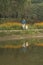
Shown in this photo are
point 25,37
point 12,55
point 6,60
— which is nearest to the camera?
point 6,60

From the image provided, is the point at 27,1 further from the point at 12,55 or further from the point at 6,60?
the point at 6,60

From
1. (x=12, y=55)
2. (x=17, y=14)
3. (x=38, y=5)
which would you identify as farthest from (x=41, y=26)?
(x=12, y=55)

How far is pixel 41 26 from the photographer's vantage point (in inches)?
1013

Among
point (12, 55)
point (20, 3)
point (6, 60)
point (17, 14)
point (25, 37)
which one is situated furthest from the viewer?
point (17, 14)

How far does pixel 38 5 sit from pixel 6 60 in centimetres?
2039

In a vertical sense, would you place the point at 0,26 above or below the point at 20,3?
below

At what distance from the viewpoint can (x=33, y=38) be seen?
23125mm

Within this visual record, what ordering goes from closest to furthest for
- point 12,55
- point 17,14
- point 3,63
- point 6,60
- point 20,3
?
point 3,63 → point 6,60 → point 12,55 → point 20,3 → point 17,14

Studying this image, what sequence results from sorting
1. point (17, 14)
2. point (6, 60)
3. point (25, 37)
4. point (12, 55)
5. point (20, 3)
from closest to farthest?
point (6, 60) < point (12, 55) < point (25, 37) < point (20, 3) < point (17, 14)

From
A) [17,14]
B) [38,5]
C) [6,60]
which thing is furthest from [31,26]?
[6,60]

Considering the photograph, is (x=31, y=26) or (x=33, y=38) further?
(x=31, y=26)

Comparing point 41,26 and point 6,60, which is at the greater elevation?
point 6,60

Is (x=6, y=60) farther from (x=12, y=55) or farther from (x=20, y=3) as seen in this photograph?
(x=20, y=3)

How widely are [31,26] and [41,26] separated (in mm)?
988
